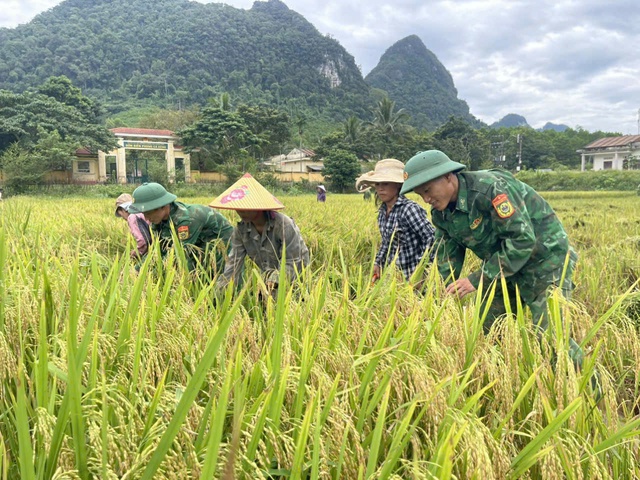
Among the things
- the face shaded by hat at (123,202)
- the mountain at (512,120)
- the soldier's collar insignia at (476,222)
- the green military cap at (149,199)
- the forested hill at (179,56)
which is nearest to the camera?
the soldier's collar insignia at (476,222)

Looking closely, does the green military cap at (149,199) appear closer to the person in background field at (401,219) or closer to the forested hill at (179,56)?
the person in background field at (401,219)

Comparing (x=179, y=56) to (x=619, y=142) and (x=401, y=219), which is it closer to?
(x=619, y=142)

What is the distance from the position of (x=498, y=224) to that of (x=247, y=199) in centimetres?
121

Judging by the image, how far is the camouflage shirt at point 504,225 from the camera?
72.1 inches

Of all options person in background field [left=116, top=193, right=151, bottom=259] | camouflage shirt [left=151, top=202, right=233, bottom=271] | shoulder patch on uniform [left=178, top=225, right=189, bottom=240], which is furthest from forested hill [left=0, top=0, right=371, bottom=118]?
shoulder patch on uniform [left=178, top=225, right=189, bottom=240]

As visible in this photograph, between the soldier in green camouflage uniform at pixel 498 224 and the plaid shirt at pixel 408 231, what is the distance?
635mm

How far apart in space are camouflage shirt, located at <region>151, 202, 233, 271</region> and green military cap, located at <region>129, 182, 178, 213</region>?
154 millimetres

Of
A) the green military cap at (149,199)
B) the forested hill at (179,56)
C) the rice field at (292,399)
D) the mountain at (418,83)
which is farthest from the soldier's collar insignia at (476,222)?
the mountain at (418,83)

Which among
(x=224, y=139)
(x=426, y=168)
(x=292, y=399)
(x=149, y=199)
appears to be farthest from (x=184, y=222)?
(x=224, y=139)

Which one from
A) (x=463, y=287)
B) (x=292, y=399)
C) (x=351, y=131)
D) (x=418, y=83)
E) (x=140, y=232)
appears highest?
(x=418, y=83)

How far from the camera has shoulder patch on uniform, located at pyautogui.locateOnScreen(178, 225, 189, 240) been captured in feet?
Result: 9.38

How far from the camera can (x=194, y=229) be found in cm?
297

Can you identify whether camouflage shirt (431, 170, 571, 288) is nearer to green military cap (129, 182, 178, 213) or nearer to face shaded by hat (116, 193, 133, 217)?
green military cap (129, 182, 178, 213)

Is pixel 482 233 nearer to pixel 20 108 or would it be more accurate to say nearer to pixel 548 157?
pixel 20 108
